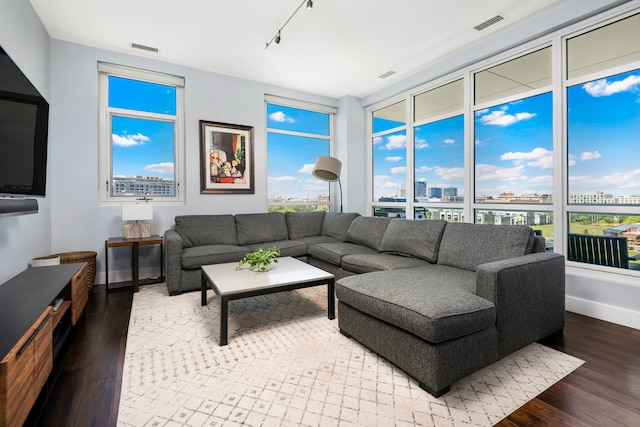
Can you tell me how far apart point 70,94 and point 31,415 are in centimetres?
355

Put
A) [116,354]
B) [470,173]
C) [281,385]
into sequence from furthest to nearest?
[470,173] → [116,354] → [281,385]

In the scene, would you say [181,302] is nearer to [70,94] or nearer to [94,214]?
[94,214]

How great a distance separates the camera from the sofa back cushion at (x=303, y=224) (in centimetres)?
470

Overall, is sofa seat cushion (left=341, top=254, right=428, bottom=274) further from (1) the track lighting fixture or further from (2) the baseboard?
(1) the track lighting fixture

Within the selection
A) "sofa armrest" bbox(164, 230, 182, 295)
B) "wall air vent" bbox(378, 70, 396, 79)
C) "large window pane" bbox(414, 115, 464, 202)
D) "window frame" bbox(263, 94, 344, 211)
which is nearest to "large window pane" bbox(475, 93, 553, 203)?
"large window pane" bbox(414, 115, 464, 202)

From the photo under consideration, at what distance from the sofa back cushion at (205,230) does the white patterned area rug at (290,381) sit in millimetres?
1432

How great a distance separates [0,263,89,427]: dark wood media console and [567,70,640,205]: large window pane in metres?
4.06

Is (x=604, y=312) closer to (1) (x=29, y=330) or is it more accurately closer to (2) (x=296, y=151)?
(1) (x=29, y=330)

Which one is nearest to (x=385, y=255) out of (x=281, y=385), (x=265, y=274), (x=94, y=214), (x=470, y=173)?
(x=265, y=274)

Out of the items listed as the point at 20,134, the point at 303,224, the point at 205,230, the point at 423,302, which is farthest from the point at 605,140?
the point at 20,134

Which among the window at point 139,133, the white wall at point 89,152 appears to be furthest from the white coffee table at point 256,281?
the window at point 139,133

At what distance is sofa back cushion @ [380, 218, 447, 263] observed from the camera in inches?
117

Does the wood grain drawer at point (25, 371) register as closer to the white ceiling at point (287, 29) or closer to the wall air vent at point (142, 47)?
the white ceiling at point (287, 29)

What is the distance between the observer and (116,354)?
211 centimetres
